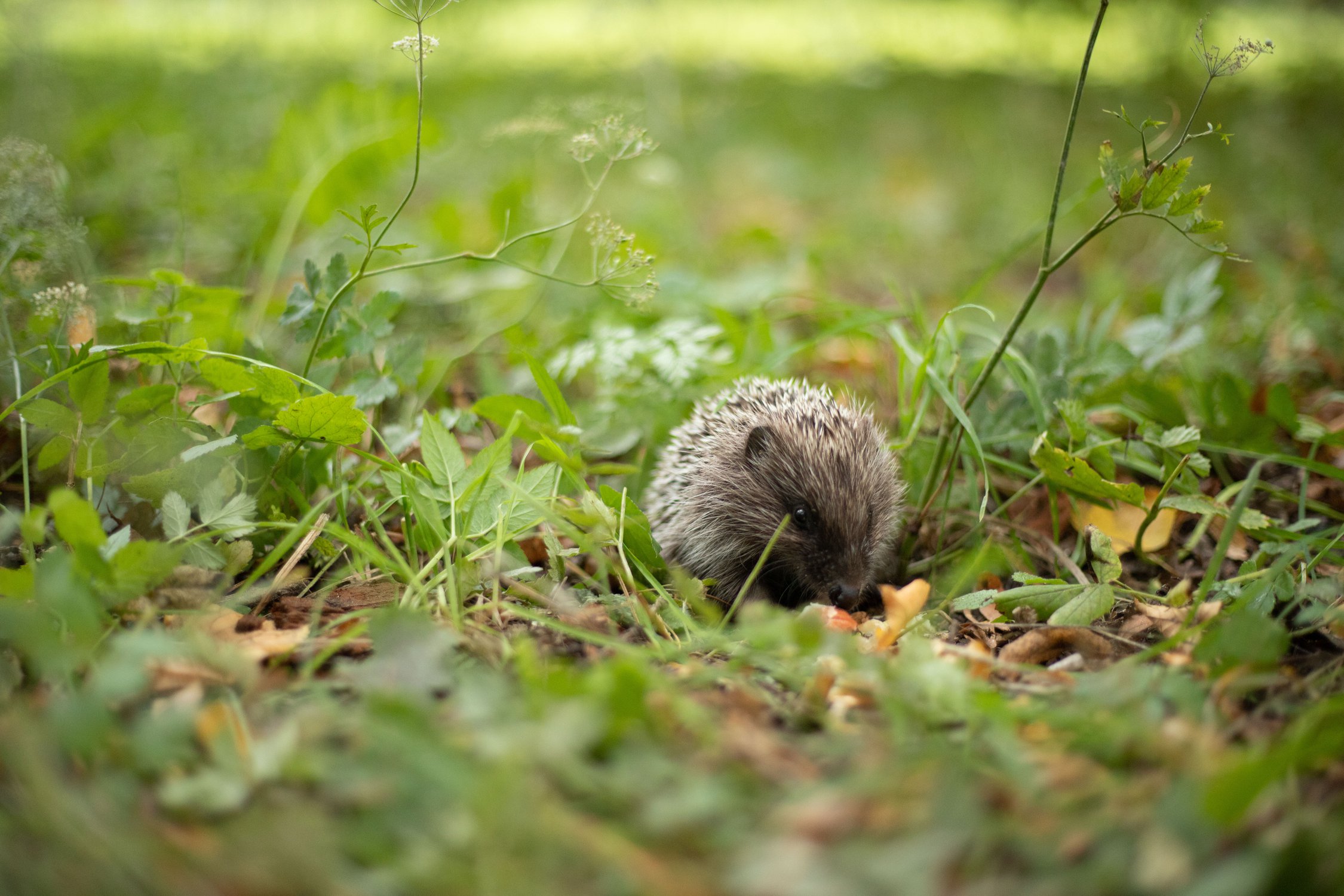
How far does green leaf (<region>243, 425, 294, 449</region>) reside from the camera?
2949 millimetres

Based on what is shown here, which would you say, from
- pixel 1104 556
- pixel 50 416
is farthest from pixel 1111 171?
pixel 50 416

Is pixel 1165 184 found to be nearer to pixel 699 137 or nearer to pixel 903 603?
pixel 903 603

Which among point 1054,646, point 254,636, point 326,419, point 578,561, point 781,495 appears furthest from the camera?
point 781,495

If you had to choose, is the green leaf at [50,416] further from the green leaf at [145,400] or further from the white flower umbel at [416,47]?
the white flower umbel at [416,47]

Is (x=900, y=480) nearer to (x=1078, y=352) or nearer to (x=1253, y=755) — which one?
(x=1078, y=352)

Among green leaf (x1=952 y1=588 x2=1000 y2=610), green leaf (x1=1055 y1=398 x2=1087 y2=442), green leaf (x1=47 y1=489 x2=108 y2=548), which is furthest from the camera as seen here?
green leaf (x1=1055 y1=398 x2=1087 y2=442)

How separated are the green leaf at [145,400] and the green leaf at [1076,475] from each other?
3.24m

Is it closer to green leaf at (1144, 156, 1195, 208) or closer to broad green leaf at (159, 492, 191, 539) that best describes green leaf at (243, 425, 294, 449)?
→ broad green leaf at (159, 492, 191, 539)

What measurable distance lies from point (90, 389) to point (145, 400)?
0.55 feet

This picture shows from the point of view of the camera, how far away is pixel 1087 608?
2.82 meters

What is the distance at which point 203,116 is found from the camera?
26.8 ft

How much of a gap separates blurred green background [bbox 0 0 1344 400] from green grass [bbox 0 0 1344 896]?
0.09 meters

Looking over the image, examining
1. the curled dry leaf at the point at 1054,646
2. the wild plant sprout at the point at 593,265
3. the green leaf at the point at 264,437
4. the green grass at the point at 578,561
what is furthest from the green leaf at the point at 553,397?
the curled dry leaf at the point at 1054,646

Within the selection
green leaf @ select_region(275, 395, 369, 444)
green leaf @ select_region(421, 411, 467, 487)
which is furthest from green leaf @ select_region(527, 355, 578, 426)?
green leaf @ select_region(275, 395, 369, 444)
